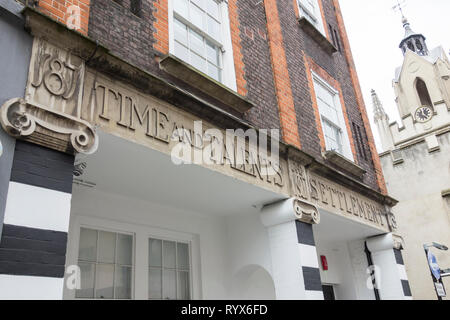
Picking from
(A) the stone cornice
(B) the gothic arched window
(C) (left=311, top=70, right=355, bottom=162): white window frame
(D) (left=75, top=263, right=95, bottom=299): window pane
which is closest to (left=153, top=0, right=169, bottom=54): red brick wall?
(A) the stone cornice

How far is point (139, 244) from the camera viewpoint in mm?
5965

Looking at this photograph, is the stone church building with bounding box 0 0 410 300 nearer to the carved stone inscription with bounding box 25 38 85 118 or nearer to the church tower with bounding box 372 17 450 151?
the carved stone inscription with bounding box 25 38 85 118

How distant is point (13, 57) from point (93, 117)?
870 mm

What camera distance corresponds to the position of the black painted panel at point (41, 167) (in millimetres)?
3258

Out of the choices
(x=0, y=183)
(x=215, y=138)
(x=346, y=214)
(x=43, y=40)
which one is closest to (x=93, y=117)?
(x=43, y=40)

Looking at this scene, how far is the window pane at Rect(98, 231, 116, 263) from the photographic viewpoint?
557 centimetres

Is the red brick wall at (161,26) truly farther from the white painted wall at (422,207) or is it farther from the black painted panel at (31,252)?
the white painted wall at (422,207)

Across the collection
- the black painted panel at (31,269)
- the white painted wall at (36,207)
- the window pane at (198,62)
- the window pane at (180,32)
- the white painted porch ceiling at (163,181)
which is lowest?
the black painted panel at (31,269)

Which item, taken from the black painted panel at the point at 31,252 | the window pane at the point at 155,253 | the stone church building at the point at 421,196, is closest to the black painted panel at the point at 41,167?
the black painted panel at the point at 31,252

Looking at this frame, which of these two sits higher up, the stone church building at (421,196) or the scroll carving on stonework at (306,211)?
the stone church building at (421,196)

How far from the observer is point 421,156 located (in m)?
16.3

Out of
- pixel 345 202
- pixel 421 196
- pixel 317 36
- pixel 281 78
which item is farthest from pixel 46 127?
pixel 421 196

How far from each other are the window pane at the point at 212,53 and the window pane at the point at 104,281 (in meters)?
3.55

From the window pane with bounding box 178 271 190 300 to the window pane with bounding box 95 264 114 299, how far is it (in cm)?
127
